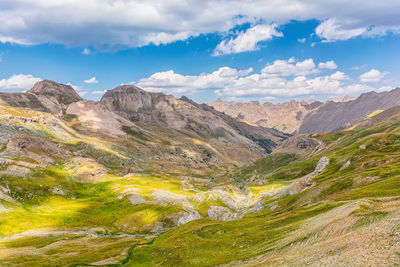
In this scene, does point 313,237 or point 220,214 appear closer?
point 313,237

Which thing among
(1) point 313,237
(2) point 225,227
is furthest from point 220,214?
(1) point 313,237

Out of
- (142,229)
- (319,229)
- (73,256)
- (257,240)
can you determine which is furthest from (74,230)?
(319,229)

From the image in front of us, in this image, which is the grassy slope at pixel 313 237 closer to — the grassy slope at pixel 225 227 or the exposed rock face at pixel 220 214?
the grassy slope at pixel 225 227

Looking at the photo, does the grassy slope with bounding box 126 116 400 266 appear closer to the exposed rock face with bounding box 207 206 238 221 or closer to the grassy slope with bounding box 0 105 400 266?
the grassy slope with bounding box 0 105 400 266

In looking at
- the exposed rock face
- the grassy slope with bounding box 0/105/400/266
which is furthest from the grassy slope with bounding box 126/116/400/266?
the exposed rock face

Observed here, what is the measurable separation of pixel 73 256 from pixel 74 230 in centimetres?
5165

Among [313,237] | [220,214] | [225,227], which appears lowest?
[220,214]

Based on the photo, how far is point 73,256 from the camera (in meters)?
89.5

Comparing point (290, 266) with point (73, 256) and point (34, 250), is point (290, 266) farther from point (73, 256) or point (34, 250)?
point (34, 250)

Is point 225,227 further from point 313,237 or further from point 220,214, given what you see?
point 220,214

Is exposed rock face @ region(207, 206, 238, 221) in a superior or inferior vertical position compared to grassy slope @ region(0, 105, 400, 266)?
inferior

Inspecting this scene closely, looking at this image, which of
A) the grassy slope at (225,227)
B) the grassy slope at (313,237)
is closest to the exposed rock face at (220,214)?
the grassy slope at (225,227)

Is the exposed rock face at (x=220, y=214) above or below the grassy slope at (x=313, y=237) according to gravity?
below

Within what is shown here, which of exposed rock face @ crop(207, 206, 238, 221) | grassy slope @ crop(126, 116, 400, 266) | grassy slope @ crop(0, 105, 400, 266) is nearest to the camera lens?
grassy slope @ crop(126, 116, 400, 266)
